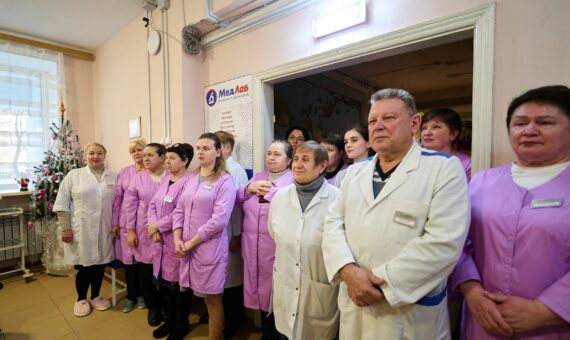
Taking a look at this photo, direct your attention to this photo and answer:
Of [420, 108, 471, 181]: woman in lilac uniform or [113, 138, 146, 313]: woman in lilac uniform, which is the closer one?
[420, 108, 471, 181]: woman in lilac uniform

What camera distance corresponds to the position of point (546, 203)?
2.87ft

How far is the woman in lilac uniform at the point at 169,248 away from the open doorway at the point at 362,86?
1496 mm

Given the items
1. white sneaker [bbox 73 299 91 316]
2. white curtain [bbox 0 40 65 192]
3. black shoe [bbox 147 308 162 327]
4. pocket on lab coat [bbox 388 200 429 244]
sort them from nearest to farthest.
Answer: pocket on lab coat [bbox 388 200 429 244], black shoe [bbox 147 308 162 327], white sneaker [bbox 73 299 91 316], white curtain [bbox 0 40 65 192]

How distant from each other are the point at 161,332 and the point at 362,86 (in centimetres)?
462

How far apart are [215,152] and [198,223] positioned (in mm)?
505

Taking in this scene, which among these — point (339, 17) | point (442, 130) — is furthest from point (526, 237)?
point (339, 17)

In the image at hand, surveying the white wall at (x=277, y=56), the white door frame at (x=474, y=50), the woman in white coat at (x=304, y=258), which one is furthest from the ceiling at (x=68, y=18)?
the woman in white coat at (x=304, y=258)

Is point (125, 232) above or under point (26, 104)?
under

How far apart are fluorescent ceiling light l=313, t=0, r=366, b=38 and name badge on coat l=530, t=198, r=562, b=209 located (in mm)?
1299

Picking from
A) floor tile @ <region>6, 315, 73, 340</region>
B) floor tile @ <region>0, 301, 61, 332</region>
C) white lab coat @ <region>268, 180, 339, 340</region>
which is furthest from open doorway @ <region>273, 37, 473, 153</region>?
floor tile @ <region>0, 301, 61, 332</region>

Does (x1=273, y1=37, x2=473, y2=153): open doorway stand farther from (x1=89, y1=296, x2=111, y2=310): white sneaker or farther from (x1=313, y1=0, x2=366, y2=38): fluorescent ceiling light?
(x1=89, y1=296, x2=111, y2=310): white sneaker

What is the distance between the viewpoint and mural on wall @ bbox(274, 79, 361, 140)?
11.4 ft

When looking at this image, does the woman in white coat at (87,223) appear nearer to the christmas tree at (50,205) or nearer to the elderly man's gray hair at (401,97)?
the christmas tree at (50,205)

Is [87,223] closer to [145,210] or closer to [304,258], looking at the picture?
[145,210]
